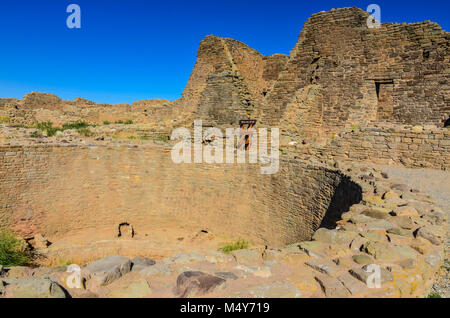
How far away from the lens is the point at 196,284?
2605 mm

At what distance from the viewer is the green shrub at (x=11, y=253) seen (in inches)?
259

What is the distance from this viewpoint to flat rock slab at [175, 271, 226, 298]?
2561 mm

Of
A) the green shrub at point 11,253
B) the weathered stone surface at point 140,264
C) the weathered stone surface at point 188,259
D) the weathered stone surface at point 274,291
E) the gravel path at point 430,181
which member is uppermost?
the gravel path at point 430,181

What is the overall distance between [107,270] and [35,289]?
23.8 inches

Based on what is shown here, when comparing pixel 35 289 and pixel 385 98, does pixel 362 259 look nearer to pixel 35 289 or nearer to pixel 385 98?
pixel 35 289

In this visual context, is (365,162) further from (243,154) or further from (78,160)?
(78,160)

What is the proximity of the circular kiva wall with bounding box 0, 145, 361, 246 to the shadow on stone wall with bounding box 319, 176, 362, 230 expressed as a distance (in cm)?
57

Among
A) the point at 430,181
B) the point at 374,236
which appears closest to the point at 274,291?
the point at 374,236

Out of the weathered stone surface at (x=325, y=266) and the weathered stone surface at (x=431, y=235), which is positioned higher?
the weathered stone surface at (x=431, y=235)

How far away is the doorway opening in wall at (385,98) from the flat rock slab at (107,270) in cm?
1024

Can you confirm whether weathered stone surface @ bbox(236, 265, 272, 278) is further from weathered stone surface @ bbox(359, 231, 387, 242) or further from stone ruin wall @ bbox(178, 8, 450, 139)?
stone ruin wall @ bbox(178, 8, 450, 139)

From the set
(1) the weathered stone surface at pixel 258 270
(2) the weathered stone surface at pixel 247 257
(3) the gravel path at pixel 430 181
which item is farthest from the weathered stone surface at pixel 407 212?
(1) the weathered stone surface at pixel 258 270

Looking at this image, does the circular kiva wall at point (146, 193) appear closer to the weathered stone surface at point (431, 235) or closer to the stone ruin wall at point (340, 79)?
the weathered stone surface at point (431, 235)
